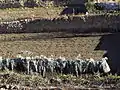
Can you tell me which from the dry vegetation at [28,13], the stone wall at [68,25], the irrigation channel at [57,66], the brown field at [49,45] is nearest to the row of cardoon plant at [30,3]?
the dry vegetation at [28,13]

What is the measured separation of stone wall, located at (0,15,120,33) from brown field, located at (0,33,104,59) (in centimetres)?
44

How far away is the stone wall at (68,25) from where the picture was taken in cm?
2059

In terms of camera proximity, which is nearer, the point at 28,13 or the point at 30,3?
the point at 28,13

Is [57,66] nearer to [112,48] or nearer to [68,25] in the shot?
[112,48]

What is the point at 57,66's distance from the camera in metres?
16.3

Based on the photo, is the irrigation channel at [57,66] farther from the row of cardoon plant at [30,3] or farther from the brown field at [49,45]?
the row of cardoon plant at [30,3]

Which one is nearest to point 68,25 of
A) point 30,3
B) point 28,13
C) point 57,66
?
point 28,13

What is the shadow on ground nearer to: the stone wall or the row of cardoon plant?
the stone wall

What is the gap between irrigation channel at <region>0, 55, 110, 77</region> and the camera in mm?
16188

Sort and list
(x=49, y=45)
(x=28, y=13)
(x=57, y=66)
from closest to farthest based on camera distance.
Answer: (x=57, y=66) → (x=49, y=45) → (x=28, y=13)

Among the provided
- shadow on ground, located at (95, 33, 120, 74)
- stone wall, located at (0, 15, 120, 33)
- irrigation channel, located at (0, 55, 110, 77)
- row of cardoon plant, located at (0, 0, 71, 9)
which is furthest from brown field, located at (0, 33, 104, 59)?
row of cardoon plant, located at (0, 0, 71, 9)

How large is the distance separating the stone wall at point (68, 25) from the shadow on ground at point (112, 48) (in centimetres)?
92

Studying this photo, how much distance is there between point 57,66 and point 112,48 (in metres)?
3.15

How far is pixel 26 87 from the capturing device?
1484cm
